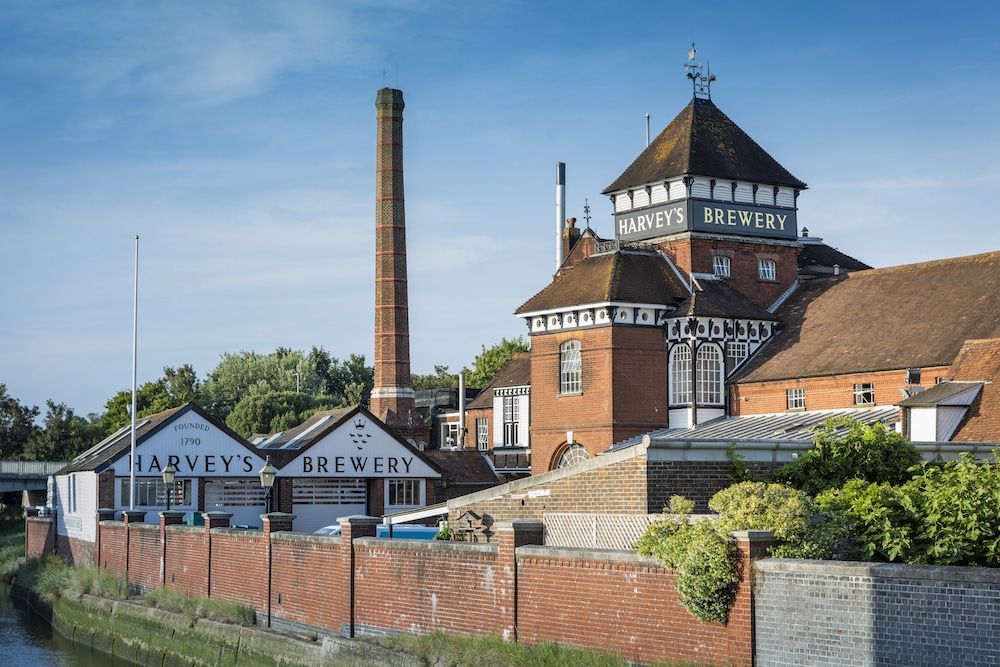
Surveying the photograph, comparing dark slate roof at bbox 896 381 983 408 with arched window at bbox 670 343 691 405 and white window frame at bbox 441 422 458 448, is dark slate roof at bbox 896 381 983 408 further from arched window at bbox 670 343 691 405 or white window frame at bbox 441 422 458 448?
white window frame at bbox 441 422 458 448

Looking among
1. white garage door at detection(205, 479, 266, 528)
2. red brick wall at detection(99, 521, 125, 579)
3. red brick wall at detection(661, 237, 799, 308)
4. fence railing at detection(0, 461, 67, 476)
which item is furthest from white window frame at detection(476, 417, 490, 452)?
fence railing at detection(0, 461, 67, 476)

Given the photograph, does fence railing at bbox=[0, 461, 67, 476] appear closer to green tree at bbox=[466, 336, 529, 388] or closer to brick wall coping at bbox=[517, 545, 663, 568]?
green tree at bbox=[466, 336, 529, 388]

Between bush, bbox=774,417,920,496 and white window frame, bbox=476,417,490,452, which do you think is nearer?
bush, bbox=774,417,920,496

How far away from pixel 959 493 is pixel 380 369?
162 ft

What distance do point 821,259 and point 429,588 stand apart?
36.8 m

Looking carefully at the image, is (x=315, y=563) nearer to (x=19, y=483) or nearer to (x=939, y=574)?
(x=939, y=574)

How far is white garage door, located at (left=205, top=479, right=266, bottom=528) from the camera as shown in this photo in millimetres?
50875

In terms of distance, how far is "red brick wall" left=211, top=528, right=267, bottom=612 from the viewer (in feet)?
101

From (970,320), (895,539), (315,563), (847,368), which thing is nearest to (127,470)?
(315,563)

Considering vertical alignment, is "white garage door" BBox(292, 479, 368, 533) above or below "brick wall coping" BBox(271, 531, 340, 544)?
below

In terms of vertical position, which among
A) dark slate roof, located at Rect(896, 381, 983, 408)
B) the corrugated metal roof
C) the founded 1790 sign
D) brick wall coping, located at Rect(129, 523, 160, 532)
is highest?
the founded 1790 sign

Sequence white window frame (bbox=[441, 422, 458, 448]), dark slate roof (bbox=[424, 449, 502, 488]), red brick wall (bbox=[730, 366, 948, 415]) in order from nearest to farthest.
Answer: red brick wall (bbox=[730, 366, 948, 415]), dark slate roof (bbox=[424, 449, 502, 488]), white window frame (bbox=[441, 422, 458, 448])

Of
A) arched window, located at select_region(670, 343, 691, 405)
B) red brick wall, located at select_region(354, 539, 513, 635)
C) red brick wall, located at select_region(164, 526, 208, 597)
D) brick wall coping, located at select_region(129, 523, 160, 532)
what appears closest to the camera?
red brick wall, located at select_region(354, 539, 513, 635)

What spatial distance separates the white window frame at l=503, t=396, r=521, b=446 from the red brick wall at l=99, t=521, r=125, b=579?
21140mm
